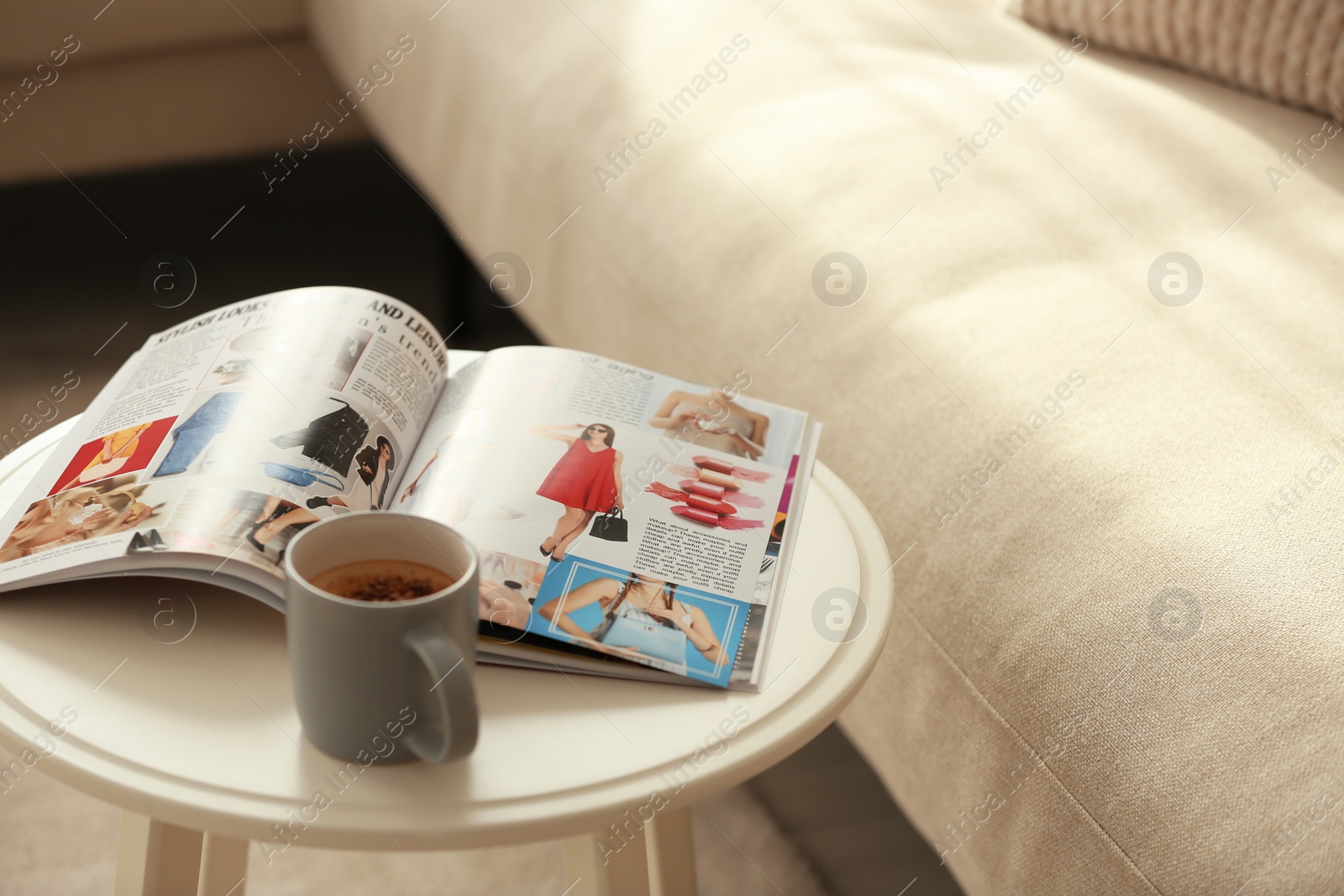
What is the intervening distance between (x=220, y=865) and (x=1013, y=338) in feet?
1.85

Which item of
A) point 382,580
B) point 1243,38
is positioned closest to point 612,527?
point 382,580

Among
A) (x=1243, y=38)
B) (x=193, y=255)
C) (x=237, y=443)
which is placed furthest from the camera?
(x=193, y=255)

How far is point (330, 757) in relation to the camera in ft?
1.35

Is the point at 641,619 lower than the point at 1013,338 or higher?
higher

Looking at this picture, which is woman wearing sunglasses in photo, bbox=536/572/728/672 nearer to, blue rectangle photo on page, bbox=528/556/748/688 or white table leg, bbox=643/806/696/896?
blue rectangle photo on page, bbox=528/556/748/688

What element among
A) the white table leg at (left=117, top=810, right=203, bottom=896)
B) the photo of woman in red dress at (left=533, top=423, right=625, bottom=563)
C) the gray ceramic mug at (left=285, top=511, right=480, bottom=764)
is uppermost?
the gray ceramic mug at (left=285, top=511, right=480, bottom=764)

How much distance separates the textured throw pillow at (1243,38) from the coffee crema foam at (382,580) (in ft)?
2.93

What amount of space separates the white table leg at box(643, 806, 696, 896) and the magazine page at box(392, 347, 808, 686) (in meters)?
0.14

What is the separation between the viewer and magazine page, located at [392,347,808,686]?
1.55ft

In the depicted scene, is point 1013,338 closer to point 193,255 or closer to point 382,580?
point 382,580

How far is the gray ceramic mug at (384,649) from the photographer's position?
15.0 inches

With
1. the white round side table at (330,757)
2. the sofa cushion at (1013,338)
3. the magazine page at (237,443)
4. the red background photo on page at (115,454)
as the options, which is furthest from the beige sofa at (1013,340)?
the red background photo on page at (115,454)

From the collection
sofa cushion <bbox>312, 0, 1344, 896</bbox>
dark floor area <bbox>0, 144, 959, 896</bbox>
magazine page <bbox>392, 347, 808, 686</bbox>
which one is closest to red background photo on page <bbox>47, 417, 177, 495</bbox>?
magazine page <bbox>392, 347, 808, 686</bbox>

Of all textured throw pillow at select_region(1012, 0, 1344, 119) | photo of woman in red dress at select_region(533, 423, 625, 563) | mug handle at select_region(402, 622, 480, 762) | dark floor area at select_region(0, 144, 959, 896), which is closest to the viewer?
mug handle at select_region(402, 622, 480, 762)
